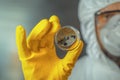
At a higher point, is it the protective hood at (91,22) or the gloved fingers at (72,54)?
the protective hood at (91,22)

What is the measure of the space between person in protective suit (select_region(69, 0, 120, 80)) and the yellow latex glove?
5 cm

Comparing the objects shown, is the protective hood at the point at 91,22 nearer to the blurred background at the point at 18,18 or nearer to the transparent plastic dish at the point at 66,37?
the transparent plastic dish at the point at 66,37

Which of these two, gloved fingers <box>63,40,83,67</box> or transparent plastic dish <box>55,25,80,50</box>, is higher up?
transparent plastic dish <box>55,25,80,50</box>

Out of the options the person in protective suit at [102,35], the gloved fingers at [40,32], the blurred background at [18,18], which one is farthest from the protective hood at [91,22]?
the blurred background at [18,18]

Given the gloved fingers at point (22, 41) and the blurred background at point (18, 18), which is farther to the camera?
the blurred background at point (18, 18)

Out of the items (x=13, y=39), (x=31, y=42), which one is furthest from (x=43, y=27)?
(x=13, y=39)

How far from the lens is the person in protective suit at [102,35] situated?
843mm

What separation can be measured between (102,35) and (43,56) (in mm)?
195

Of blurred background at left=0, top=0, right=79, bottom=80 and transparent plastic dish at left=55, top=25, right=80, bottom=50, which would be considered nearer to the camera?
transparent plastic dish at left=55, top=25, right=80, bottom=50

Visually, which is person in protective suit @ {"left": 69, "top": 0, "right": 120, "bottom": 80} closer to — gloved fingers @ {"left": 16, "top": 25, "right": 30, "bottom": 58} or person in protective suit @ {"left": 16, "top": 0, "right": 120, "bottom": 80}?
person in protective suit @ {"left": 16, "top": 0, "right": 120, "bottom": 80}

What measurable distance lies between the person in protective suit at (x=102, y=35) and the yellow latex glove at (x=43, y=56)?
0.05 metres

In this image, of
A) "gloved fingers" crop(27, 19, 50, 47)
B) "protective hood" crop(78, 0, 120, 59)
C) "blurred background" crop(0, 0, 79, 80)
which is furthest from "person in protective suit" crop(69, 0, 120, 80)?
"blurred background" crop(0, 0, 79, 80)

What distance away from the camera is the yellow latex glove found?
34.1 inches

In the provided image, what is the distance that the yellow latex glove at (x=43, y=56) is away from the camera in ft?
2.84
